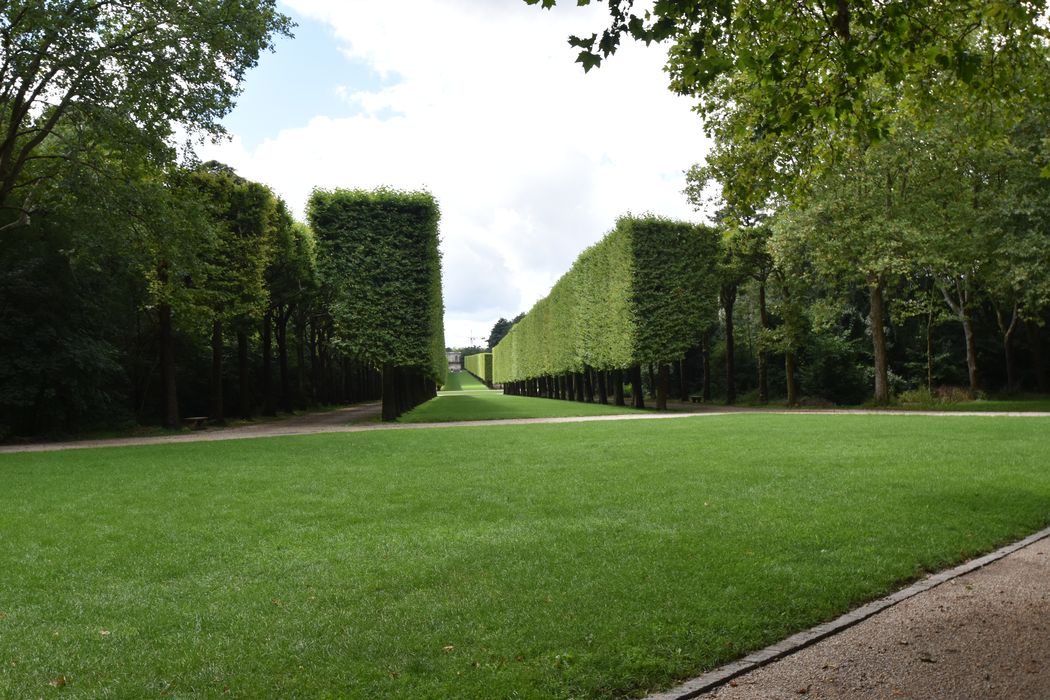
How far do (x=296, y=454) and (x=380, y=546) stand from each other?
27.3ft

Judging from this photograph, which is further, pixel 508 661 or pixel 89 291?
pixel 89 291

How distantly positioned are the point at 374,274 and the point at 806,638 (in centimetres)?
2401

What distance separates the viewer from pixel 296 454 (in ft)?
45.7

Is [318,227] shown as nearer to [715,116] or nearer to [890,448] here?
[715,116]

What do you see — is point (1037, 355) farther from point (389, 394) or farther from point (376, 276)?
point (376, 276)

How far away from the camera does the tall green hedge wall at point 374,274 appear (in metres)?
26.2

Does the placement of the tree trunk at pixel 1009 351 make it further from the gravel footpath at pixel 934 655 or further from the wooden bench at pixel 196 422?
the wooden bench at pixel 196 422

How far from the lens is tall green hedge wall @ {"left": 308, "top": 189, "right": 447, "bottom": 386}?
26.2m

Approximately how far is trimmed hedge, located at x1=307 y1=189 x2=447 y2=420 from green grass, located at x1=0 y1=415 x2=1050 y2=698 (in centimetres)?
1447

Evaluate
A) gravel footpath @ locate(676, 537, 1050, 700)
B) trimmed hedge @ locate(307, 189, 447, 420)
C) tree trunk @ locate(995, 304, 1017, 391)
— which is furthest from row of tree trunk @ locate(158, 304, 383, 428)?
tree trunk @ locate(995, 304, 1017, 391)

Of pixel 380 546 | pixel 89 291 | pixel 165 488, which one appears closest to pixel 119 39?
pixel 89 291

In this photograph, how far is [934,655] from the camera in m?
3.99

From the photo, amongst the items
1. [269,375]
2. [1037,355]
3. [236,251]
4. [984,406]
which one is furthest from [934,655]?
[1037,355]

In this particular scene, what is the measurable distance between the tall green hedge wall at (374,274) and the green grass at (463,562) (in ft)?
47.6
